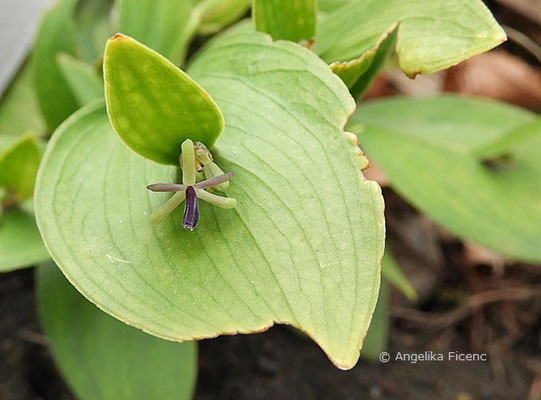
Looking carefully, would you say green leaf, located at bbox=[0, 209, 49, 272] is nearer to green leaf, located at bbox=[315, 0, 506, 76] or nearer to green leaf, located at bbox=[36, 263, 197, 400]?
green leaf, located at bbox=[36, 263, 197, 400]

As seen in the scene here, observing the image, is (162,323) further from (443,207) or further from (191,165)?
(443,207)

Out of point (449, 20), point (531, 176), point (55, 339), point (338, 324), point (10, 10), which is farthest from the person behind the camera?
point (10, 10)

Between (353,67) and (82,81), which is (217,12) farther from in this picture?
(353,67)

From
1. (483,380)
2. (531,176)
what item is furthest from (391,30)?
(483,380)

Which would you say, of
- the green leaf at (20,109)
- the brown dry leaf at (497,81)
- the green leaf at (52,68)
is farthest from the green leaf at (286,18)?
the brown dry leaf at (497,81)

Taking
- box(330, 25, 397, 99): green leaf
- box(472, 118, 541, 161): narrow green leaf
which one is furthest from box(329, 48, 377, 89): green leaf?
box(472, 118, 541, 161): narrow green leaf

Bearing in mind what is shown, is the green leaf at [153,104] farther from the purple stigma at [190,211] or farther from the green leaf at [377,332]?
the green leaf at [377,332]

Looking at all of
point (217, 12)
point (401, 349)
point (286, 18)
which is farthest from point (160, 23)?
point (401, 349)
